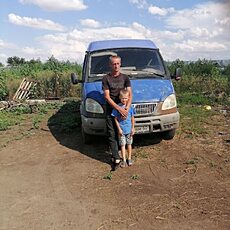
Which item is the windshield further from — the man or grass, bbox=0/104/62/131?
grass, bbox=0/104/62/131

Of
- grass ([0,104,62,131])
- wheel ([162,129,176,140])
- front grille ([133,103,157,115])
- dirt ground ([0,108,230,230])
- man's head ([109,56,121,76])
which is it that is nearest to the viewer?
dirt ground ([0,108,230,230])

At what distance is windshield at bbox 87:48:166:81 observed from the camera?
7332 mm

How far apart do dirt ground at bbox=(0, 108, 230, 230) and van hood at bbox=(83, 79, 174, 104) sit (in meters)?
1.03

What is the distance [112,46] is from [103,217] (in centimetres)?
468

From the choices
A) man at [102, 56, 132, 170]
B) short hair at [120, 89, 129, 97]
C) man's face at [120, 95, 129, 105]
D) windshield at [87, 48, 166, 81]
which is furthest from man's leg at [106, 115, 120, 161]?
windshield at [87, 48, 166, 81]

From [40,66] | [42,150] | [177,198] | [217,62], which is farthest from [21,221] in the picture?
[40,66]

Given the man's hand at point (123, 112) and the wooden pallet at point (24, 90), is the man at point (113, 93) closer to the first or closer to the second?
the man's hand at point (123, 112)

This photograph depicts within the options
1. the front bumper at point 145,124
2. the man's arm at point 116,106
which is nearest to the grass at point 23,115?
the front bumper at point 145,124

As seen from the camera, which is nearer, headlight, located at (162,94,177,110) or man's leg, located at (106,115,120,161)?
man's leg, located at (106,115,120,161)

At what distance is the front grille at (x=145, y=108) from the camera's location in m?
6.31

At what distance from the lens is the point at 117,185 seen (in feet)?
17.0

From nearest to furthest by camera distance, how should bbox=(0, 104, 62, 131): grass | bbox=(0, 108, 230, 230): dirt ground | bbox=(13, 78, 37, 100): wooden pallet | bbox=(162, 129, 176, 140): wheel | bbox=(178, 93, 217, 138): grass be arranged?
1. bbox=(0, 108, 230, 230): dirt ground
2. bbox=(162, 129, 176, 140): wheel
3. bbox=(178, 93, 217, 138): grass
4. bbox=(0, 104, 62, 131): grass
5. bbox=(13, 78, 37, 100): wooden pallet

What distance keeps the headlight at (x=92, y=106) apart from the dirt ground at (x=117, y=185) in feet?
2.87

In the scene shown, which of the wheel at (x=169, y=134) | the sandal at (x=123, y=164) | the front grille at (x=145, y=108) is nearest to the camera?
the sandal at (x=123, y=164)
